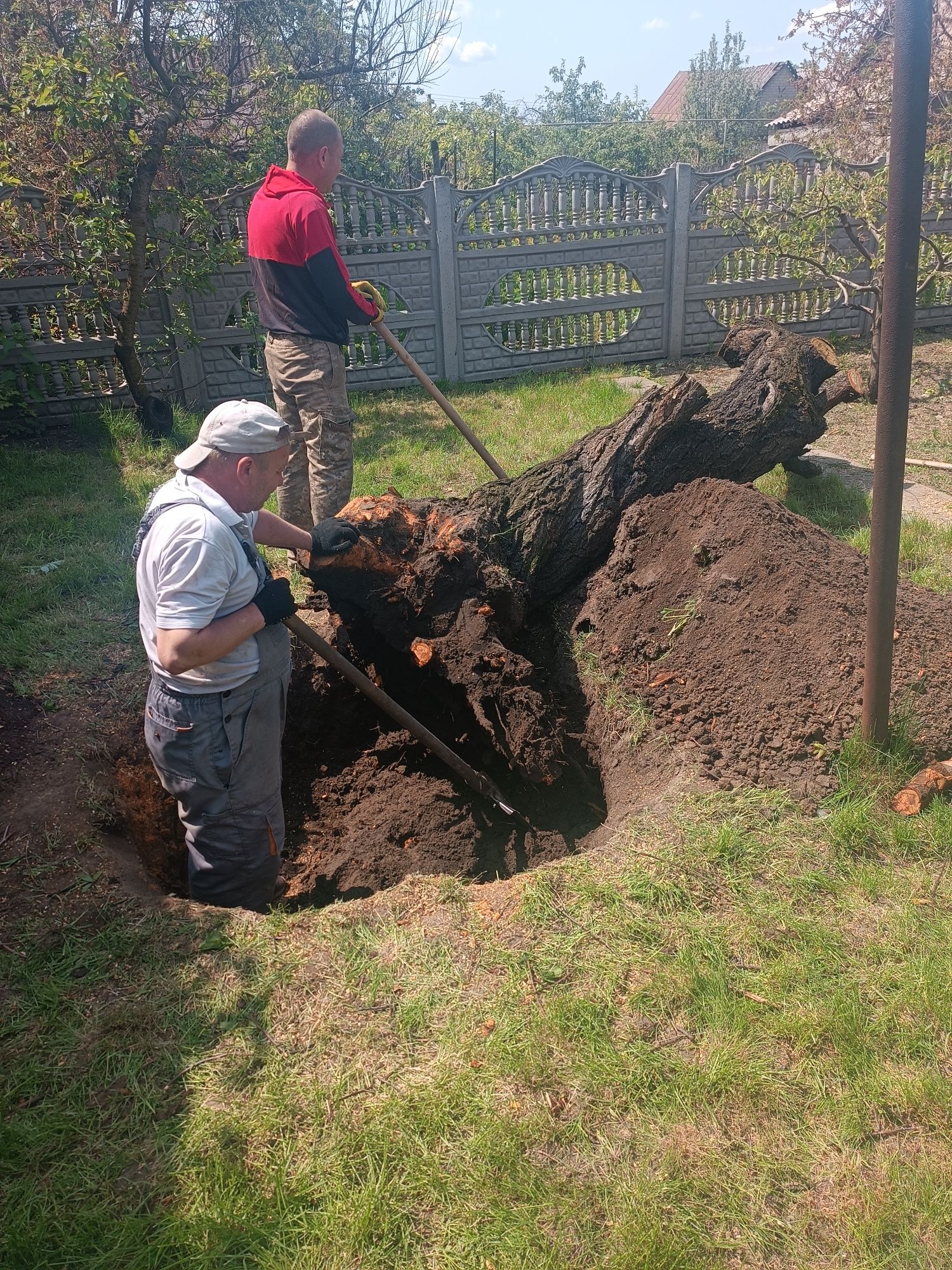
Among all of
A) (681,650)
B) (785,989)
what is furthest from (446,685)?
(785,989)

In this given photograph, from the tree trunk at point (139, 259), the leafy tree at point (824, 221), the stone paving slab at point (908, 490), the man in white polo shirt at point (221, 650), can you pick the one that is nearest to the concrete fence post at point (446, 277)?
the tree trunk at point (139, 259)

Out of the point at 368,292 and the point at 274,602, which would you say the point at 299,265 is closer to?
the point at 368,292

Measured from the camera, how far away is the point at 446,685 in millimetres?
4195

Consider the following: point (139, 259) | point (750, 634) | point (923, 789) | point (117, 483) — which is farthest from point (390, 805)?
point (139, 259)

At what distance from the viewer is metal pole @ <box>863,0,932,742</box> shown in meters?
2.59

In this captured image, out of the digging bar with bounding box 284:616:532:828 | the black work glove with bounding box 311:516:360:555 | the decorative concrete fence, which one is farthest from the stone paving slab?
the black work glove with bounding box 311:516:360:555

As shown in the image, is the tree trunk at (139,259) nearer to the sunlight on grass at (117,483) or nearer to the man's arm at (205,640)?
the sunlight on grass at (117,483)

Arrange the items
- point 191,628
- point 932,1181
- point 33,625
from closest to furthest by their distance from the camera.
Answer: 1. point 932,1181
2. point 191,628
3. point 33,625

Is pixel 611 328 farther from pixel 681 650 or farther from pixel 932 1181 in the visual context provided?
pixel 932 1181

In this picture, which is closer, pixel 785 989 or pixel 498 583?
pixel 785 989

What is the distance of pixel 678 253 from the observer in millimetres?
10516

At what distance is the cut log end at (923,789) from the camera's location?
Result: 3.13 m

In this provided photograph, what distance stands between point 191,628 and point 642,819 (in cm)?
166

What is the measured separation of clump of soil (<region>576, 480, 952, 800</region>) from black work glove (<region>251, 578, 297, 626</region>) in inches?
64.6
